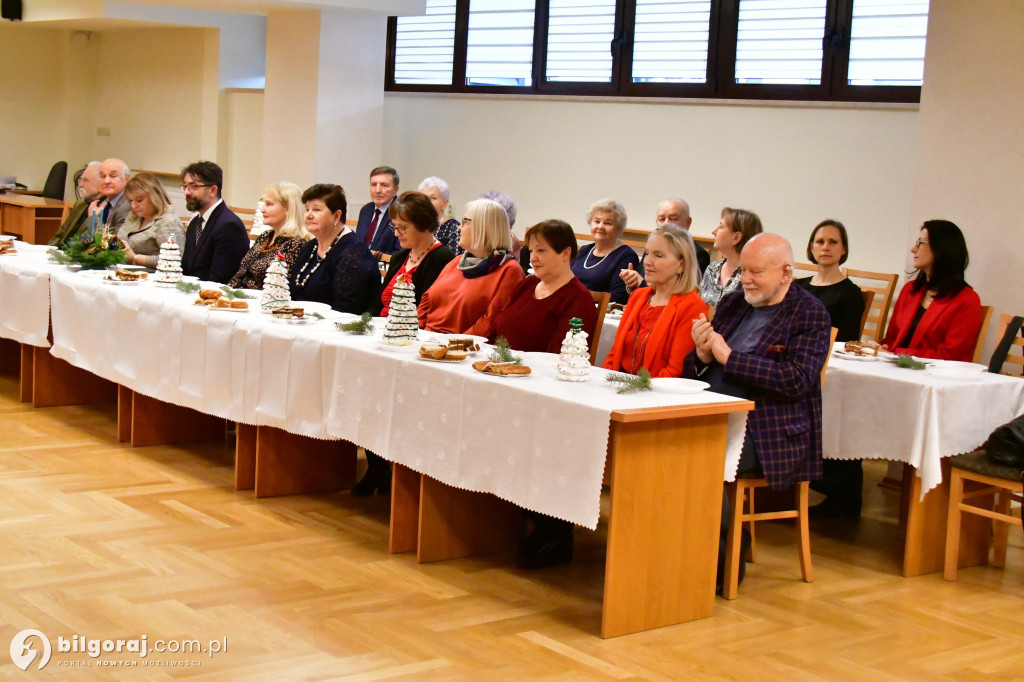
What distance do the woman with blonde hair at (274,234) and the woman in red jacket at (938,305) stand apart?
2.80m

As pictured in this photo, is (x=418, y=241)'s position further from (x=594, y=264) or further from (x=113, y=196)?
(x=113, y=196)

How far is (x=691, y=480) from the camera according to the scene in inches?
136

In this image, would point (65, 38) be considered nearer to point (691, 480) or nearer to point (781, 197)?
point (781, 197)

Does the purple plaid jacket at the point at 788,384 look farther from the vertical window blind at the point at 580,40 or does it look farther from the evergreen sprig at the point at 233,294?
the vertical window blind at the point at 580,40

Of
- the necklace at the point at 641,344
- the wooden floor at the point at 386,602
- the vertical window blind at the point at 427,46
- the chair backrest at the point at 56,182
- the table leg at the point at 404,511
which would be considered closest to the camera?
the wooden floor at the point at 386,602

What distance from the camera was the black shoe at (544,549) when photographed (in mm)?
3945

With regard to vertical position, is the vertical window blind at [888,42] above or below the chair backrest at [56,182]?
above

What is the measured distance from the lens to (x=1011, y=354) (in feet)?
17.0

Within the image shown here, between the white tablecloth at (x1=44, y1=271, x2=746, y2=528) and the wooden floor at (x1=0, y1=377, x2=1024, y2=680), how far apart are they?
1.16 ft

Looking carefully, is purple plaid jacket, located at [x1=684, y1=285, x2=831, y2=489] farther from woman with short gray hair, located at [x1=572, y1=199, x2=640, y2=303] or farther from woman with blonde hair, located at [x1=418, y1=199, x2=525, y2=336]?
woman with short gray hair, located at [x1=572, y1=199, x2=640, y2=303]

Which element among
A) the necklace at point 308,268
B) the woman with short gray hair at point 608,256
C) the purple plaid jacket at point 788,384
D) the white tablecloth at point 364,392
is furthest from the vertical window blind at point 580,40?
the purple plaid jacket at point 788,384

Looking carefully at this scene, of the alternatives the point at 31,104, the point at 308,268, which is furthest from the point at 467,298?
the point at 31,104

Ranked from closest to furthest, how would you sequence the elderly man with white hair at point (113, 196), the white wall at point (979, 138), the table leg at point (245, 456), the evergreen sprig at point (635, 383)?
the evergreen sprig at point (635, 383) → the table leg at point (245, 456) → the white wall at point (979, 138) → the elderly man with white hair at point (113, 196)

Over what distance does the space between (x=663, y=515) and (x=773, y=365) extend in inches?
26.1
